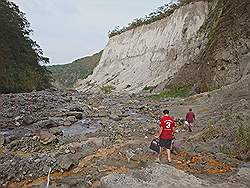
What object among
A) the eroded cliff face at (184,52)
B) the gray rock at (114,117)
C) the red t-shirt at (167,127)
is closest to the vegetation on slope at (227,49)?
the eroded cliff face at (184,52)

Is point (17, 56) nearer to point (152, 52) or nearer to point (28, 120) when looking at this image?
point (152, 52)

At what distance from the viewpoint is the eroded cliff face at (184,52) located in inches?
893

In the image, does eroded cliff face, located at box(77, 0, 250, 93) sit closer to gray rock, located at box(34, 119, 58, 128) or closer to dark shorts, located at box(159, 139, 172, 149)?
gray rock, located at box(34, 119, 58, 128)

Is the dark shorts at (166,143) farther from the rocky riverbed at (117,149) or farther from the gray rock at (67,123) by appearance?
the gray rock at (67,123)

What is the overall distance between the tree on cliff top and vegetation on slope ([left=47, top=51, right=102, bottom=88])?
61920 millimetres

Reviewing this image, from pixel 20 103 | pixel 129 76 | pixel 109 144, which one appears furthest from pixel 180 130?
pixel 129 76

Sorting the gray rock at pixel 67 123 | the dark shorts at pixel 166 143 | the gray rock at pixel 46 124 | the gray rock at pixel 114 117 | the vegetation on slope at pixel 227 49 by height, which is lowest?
the dark shorts at pixel 166 143

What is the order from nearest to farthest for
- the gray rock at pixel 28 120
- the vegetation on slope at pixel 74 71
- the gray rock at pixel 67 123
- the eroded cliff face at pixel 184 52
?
the gray rock at pixel 67 123
the gray rock at pixel 28 120
the eroded cliff face at pixel 184 52
the vegetation on slope at pixel 74 71

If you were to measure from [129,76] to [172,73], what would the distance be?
1240cm

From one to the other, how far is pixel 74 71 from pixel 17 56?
80505 mm

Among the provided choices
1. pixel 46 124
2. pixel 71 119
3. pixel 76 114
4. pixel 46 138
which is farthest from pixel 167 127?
pixel 76 114

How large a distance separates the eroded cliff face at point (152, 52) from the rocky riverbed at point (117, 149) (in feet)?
62.3

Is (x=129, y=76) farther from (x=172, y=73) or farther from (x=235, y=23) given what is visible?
(x=235, y=23)

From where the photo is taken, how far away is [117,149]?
1095 cm
